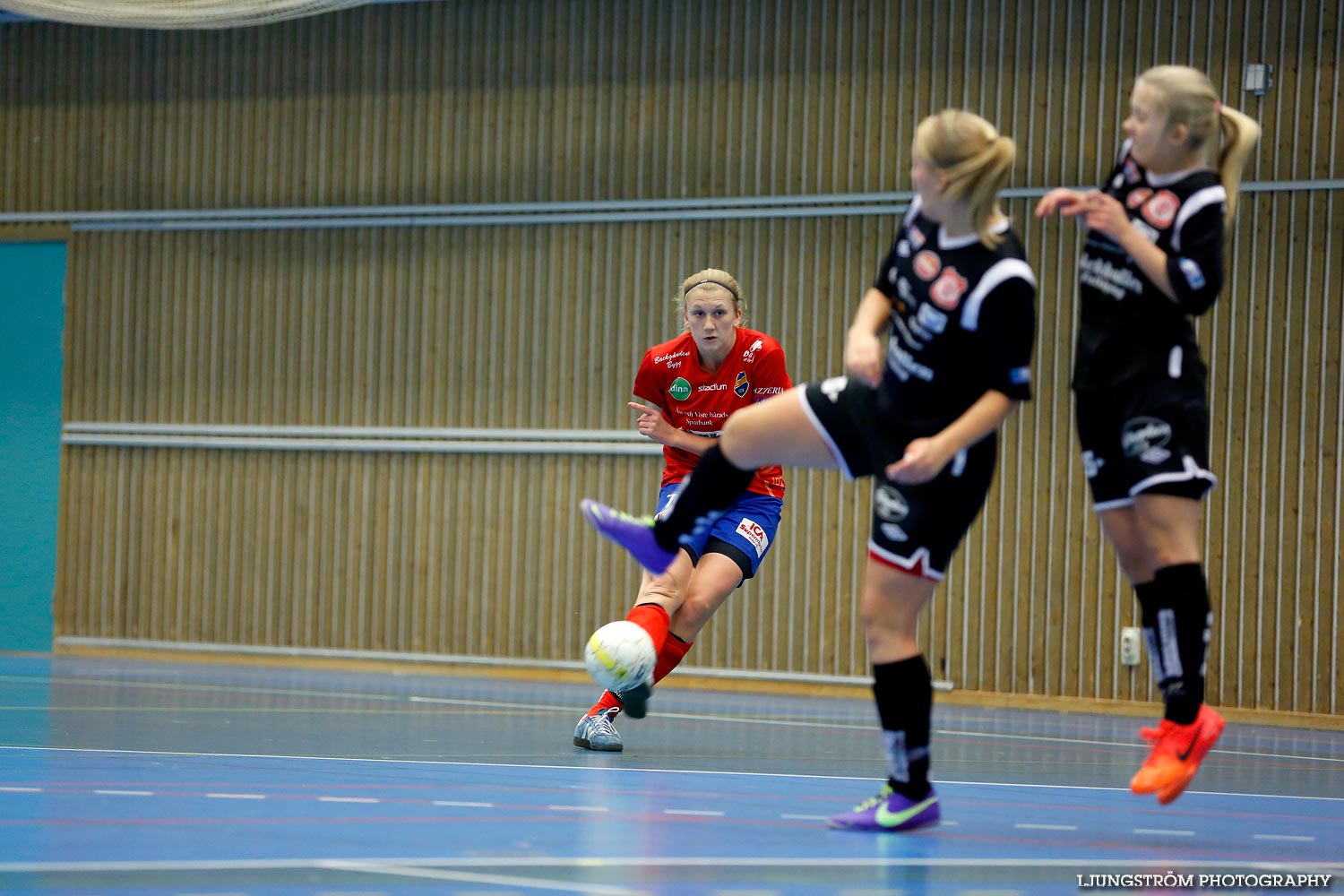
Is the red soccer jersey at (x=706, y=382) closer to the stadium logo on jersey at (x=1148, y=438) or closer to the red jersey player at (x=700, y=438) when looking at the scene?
the red jersey player at (x=700, y=438)

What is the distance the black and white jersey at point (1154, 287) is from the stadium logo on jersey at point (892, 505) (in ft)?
1.74

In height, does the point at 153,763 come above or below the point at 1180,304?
below

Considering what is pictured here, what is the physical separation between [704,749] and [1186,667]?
2461 millimetres

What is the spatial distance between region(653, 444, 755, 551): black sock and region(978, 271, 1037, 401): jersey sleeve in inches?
26.0

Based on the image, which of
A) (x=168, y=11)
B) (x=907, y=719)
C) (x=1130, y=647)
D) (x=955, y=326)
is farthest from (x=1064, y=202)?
(x=168, y=11)

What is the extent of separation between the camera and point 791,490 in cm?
971

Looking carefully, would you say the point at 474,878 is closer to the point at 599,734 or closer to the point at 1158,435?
the point at 1158,435

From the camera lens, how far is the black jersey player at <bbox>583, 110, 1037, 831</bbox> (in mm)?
3270

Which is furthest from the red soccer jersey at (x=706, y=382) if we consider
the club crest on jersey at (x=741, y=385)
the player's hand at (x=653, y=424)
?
the player's hand at (x=653, y=424)

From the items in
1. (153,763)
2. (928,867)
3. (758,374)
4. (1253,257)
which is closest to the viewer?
(928,867)

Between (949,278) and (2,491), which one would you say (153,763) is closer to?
(949,278)

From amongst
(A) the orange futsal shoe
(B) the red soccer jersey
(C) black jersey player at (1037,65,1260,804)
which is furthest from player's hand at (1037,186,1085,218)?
(B) the red soccer jersey

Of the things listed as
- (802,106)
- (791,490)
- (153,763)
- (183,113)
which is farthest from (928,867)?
(183,113)

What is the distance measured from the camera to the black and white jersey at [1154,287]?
3.36 m
